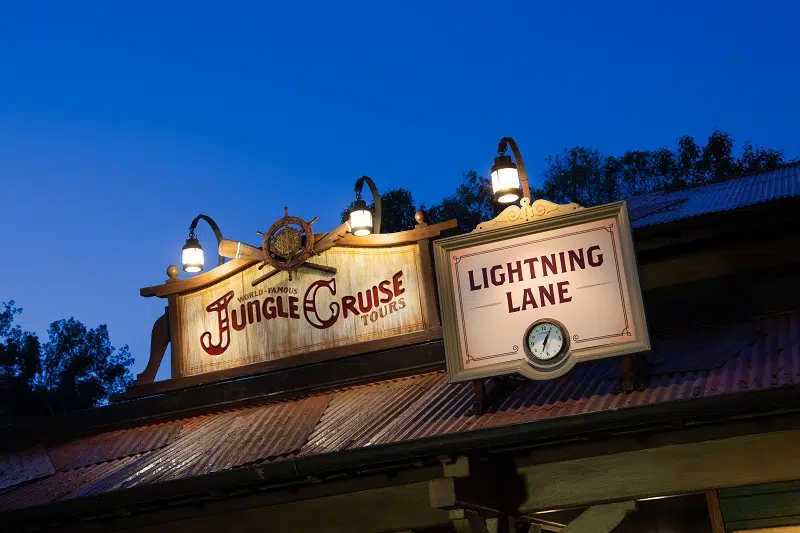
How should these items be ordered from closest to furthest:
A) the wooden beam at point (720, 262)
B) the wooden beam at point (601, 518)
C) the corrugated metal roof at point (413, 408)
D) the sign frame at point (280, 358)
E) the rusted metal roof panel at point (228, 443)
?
1. the wooden beam at point (601, 518)
2. the corrugated metal roof at point (413, 408)
3. the rusted metal roof panel at point (228, 443)
4. the wooden beam at point (720, 262)
5. the sign frame at point (280, 358)

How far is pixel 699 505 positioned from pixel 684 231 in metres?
3.83

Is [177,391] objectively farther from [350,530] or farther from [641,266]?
[641,266]

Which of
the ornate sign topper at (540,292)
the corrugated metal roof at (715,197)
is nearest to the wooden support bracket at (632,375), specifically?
the ornate sign topper at (540,292)

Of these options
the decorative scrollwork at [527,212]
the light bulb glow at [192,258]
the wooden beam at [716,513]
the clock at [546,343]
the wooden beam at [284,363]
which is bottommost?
the wooden beam at [716,513]

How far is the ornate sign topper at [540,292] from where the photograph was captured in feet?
28.3

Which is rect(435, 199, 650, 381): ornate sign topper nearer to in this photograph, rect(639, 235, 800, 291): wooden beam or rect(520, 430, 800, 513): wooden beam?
rect(520, 430, 800, 513): wooden beam

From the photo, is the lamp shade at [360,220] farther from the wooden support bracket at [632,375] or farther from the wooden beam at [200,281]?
the wooden support bracket at [632,375]

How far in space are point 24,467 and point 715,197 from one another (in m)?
10.1

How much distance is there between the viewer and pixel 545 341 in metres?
8.77

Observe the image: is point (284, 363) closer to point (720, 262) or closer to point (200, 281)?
point (200, 281)

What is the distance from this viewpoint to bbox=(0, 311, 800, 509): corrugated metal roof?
815cm

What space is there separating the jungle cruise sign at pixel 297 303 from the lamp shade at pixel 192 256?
0.85 feet

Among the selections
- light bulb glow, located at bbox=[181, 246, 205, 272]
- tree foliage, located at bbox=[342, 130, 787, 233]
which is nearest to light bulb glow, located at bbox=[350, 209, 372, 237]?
light bulb glow, located at bbox=[181, 246, 205, 272]

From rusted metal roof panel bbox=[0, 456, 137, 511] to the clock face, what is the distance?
211 inches
